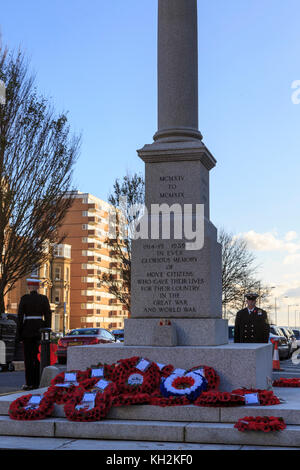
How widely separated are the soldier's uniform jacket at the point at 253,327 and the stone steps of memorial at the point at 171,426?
3.64 meters

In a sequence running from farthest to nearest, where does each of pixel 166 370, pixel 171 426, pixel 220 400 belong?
pixel 166 370 → pixel 220 400 → pixel 171 426

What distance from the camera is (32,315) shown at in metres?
11.1

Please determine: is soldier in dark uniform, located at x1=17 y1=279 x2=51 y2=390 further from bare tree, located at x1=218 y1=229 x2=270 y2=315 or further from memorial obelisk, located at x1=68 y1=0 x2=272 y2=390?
bare tree, located at x1=218 y1=229 x2=270 y2=315

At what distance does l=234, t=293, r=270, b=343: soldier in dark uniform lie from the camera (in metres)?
10.7

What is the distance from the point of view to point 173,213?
9.46m

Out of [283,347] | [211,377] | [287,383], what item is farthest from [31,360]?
[283,347]

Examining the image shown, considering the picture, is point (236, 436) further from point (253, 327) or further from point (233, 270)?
point (233, 270)

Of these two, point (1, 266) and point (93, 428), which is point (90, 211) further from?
point (93, 428)

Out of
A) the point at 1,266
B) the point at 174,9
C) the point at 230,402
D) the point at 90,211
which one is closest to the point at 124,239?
the point at 1,266

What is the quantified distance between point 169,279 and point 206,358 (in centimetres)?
155

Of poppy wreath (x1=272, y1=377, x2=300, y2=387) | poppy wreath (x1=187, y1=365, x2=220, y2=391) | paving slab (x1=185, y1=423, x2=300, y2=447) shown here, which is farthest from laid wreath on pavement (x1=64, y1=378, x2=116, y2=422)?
poppy wreath (x1=272, y1=377, x2=300, y2=387)

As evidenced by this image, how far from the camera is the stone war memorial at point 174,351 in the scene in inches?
263
